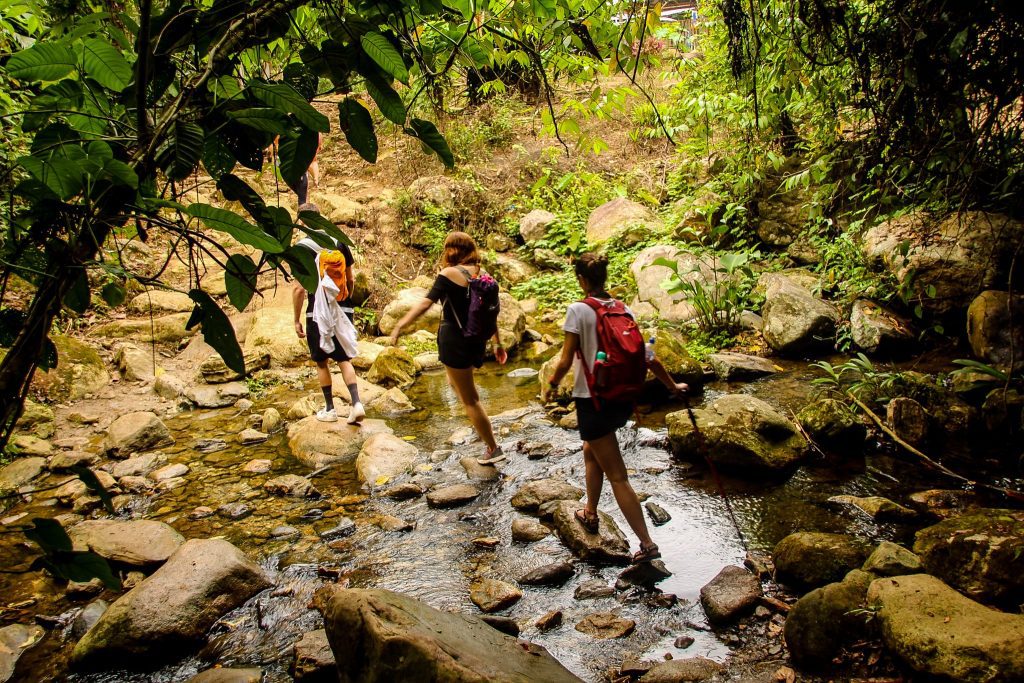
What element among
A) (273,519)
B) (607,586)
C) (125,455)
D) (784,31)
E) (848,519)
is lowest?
(848,519)

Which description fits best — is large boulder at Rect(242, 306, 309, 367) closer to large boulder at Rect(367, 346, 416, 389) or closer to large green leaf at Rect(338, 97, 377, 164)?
large boulder at Rect(367, 346, 416, 389)

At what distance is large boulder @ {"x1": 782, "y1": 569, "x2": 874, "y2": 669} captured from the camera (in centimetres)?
277

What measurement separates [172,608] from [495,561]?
80.2 inches

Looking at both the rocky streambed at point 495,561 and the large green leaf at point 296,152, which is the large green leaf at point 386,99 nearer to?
the large green leaf at point 296,152

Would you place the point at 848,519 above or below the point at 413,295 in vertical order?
below

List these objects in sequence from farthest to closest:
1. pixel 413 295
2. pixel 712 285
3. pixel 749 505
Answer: pixel 413 295 < pixel 712 285 < pixel 749 505

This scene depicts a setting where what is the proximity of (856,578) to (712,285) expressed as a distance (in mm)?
6450

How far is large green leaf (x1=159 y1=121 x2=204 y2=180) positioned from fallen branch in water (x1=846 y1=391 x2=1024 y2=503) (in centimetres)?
527

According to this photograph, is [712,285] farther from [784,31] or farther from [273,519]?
[273,519]

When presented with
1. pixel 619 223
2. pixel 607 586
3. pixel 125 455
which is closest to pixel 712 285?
pixel 619 223

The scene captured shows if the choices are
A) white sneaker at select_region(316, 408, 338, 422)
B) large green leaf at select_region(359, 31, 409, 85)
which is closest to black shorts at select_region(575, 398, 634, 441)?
large green leaf at select_region(359, 31, 409, 85)

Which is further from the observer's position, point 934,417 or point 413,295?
point 413,295

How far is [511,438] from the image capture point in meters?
6.23

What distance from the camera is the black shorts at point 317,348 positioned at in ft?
20.1
